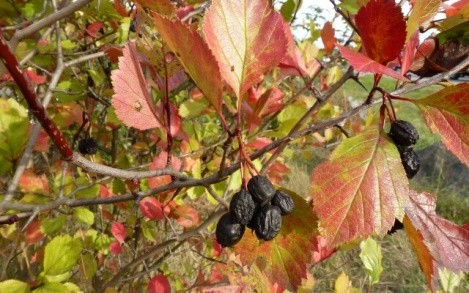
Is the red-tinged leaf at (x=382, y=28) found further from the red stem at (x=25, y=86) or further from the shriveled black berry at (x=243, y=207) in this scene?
the red stem at (x=25, y=86)

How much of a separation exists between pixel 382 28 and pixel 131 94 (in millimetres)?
299

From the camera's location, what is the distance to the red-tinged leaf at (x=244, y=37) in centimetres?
50

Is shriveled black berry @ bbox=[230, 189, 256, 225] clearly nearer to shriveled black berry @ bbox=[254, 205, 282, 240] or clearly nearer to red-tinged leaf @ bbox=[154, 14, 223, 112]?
shriveled black berry @ bbox=[254, 205, 282, 240]

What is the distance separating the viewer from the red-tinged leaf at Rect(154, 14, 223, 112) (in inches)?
18.1

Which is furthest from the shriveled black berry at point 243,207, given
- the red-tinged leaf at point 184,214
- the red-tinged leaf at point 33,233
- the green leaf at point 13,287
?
the red-tinged leaf at point 33,233

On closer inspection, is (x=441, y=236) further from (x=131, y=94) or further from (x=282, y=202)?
(x=131, y=94)

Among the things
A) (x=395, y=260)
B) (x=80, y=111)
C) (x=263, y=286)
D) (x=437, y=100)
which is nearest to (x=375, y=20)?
(x=437, y=100)

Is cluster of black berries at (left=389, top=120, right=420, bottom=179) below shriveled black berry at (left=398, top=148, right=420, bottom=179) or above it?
above

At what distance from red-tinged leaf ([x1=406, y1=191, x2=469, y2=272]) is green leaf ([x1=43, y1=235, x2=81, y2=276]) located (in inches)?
26.3

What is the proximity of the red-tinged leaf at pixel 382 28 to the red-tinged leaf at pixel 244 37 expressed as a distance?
94 mm

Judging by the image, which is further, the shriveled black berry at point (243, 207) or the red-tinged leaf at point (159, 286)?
the red-tinged leaf at point (159, 286)

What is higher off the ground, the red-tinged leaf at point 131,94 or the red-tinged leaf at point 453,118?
the red-tinged leaf at point 131,94

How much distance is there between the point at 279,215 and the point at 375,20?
238mm

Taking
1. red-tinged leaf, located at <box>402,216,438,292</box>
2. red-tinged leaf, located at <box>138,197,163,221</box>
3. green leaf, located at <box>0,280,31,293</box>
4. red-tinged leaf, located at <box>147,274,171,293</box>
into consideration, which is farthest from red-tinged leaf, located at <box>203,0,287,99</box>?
red-tinged leaf, located at <box>147,274,171,293</box>
